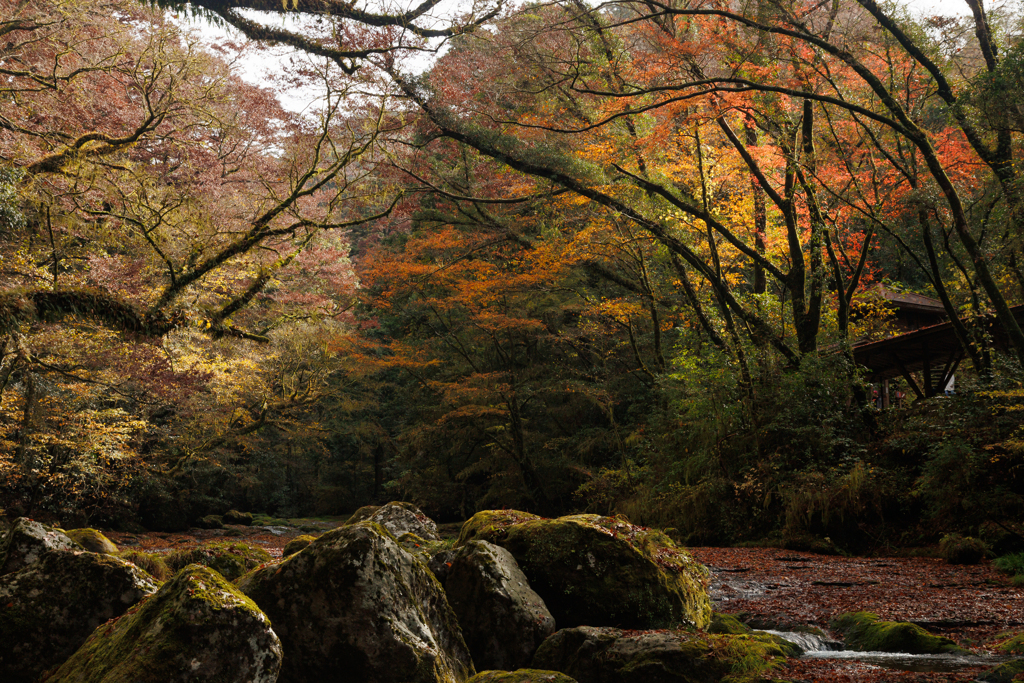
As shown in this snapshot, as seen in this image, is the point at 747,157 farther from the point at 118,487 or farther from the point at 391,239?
the point at 118,487

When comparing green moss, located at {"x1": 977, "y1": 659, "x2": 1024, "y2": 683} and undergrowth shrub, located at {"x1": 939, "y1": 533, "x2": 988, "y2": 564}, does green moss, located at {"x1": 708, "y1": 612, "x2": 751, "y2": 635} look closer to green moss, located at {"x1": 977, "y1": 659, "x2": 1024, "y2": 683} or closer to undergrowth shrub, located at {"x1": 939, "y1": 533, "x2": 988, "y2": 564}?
green moss, located at {"x1": 977, "y1": 659, "x2": 1024, "y2": 683}

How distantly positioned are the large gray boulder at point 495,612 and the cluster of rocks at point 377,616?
0.01 metres

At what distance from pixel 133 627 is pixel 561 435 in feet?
51.8

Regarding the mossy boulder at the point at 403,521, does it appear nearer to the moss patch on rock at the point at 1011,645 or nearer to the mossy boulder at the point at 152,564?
the mossy boulder at the point at 152,564

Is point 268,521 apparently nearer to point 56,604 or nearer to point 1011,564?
point 56,604

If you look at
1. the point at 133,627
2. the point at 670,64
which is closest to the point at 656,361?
the point at 670,64

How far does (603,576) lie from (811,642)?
163 centimetres

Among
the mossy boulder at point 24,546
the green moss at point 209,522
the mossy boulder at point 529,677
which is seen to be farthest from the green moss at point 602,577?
the green moss at point 209,522

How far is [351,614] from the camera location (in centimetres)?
356

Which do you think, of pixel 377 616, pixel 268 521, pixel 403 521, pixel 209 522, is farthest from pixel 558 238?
pixel 268 521

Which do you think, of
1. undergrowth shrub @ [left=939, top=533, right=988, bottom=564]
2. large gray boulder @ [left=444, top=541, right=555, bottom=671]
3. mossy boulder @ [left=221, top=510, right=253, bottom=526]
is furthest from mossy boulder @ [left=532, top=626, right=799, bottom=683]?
mossy boulder @ [left=221, top=510, right=253, bottom=526]

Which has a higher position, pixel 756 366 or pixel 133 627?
pixel 756 366

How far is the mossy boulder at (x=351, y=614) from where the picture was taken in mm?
3518

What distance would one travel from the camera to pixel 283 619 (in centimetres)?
366
